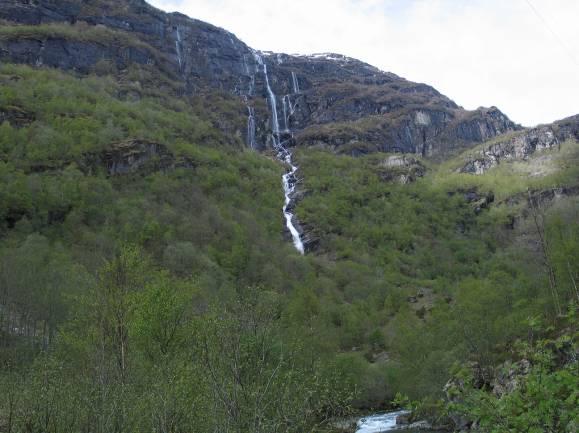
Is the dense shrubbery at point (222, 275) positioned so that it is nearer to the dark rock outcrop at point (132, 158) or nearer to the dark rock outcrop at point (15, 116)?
the dark rock outcrop at point (15, 116)

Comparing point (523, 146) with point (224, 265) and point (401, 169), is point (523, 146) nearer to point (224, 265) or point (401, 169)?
point (401, 169)

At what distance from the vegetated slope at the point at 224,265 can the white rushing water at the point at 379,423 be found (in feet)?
11.1

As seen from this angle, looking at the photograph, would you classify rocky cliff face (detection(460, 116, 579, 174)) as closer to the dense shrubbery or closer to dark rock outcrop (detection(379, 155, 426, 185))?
the dense shrubbery

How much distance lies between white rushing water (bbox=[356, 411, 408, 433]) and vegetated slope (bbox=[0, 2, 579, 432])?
11.1 ft

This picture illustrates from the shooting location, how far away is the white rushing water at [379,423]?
1698 inches

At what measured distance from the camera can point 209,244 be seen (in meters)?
101

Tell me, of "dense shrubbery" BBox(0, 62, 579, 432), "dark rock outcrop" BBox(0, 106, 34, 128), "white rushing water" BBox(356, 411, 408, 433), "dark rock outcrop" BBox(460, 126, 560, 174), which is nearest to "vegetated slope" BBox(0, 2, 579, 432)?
"dense shrubbery" BBox(0, 62, 579, 432)

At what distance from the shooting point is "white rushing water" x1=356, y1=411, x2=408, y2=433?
→ 43125 millimetres

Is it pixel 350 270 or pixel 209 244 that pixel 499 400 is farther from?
pixel 350 270

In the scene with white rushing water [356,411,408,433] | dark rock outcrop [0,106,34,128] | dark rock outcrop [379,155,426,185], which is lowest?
white rushing water [356,411,408,433]

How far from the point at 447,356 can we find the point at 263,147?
523 feet

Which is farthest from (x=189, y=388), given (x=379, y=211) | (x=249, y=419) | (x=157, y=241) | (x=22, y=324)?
(x=379, y=211)

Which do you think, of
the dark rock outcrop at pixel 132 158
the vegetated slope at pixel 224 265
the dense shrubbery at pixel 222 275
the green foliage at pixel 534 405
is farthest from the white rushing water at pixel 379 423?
the dark rock outcrop at pixel 132 158

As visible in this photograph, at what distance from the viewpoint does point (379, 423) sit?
1855 inches
